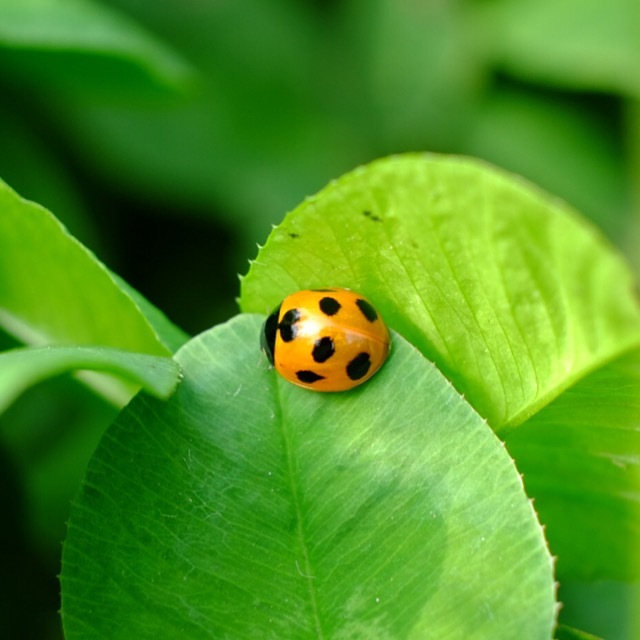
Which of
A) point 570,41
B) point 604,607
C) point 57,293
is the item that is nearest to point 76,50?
point 57,293

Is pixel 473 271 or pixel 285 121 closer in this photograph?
pixel 473 271

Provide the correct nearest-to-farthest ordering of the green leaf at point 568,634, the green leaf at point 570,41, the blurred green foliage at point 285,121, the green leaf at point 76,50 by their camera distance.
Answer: the green leaf at point 568,634 < the green leaf at point 76,50 < the blurred green foliage at point 285,121 < the green leaf at point 570,41

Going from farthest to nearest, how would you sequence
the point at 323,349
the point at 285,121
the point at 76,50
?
the point at 285,121 < the point at 76,50 < the point at 323,349

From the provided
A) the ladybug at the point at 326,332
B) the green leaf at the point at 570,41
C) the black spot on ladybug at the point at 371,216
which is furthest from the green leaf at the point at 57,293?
the green leaf at the point at 570,41

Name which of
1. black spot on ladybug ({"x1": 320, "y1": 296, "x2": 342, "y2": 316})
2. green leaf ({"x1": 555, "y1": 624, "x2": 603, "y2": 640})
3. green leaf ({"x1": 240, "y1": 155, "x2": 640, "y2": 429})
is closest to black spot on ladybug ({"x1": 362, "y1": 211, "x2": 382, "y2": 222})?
green leaf ({"x1": 240, "y1": 155, "x2": 640, "y2": 429})

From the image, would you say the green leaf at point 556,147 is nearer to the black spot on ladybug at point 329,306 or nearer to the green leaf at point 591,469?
the green leaf at point 591,469

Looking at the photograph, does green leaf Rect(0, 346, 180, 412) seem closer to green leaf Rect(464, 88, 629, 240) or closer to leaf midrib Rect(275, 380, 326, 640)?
leaf midrib Rect(275, 380, 326, 640)

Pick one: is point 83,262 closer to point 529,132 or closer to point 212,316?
point 212,316

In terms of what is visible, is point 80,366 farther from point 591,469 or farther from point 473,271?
point 591,469
